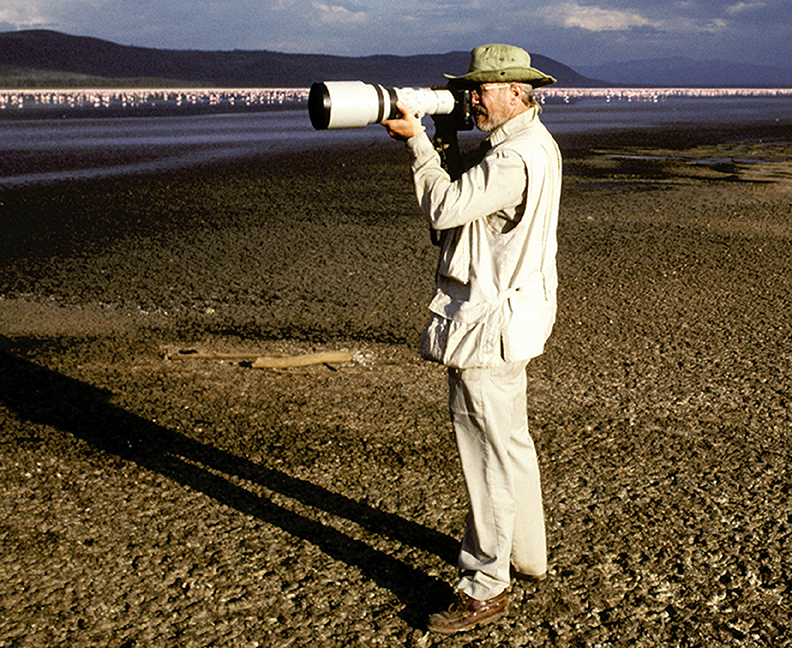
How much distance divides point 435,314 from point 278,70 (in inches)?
6836

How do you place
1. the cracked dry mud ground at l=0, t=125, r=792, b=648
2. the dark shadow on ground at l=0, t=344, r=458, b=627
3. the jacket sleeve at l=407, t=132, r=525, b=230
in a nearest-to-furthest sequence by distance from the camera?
the jacket sleeve at l=407, t=132, r=525, b=230 → the cracked dry mud ground at l=0, t=125, r=792, b=648 → the dark shadow on ground at l=0, t=344, r=458, b=627

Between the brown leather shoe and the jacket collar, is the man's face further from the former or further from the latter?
the brown leather shoe

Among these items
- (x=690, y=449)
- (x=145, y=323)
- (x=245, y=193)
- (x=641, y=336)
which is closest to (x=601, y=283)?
(x=641, y=336)

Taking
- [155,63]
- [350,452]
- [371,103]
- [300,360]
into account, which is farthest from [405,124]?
[155,63]

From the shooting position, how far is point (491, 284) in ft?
7.97

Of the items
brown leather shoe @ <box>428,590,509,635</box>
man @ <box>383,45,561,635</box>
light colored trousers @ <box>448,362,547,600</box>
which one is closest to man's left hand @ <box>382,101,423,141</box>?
man @ <box>383,45,561,635</box>

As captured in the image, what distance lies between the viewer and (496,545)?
256 centimetres

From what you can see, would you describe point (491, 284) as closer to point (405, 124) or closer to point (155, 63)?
point (405, 124)

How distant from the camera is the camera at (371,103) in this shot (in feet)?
8.01

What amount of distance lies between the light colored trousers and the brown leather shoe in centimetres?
3

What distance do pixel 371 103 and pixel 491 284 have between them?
0.68m

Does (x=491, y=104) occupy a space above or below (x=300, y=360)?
above

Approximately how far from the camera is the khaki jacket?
234 centimetres

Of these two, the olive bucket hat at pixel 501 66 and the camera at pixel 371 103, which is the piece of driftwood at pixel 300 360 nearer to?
the camera at pixel 371 103
